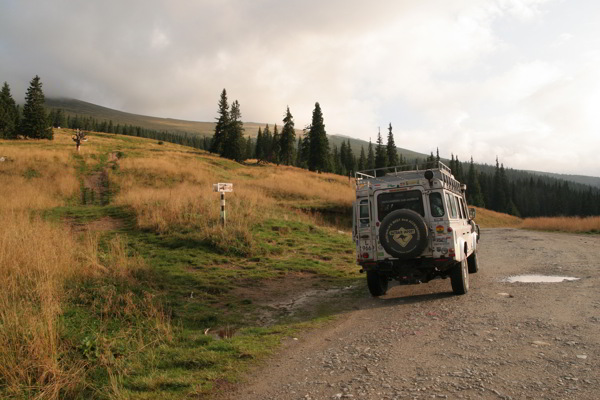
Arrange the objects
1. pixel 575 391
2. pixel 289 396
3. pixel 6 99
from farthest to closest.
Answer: pixel 6 99
pixel 289 396
pixel 575 391

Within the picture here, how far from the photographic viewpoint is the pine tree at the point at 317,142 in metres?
65.8

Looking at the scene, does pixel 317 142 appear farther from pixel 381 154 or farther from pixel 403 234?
pixel 403 234

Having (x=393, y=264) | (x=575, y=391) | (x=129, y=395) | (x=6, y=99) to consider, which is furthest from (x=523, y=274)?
(x=6, y=99)

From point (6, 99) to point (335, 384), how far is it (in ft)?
284

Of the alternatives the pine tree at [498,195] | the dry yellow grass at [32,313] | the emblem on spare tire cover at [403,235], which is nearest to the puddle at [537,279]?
the emblem on spare tire cover at [403,235]

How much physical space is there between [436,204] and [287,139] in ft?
222

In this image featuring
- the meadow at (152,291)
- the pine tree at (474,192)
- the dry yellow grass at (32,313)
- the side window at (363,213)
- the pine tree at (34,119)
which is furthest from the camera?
the pine tree at (474,192)

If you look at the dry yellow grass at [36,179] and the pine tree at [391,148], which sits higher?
the pine tree at [391,148]

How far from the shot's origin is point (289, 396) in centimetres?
392

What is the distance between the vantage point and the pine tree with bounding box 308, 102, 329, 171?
6575cm

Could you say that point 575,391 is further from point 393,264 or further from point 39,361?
point 39,361

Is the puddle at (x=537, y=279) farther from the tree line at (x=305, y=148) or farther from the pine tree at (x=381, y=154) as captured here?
the pine tree at (x=381, y=154)

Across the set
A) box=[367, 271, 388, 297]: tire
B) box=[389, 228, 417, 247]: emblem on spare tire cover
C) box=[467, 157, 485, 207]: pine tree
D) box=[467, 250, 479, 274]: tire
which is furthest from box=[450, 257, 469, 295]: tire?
box=[467, 157, 485, 207]: pine tree

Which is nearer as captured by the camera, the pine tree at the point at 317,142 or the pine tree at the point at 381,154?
the pine tree at the point at 317,142
